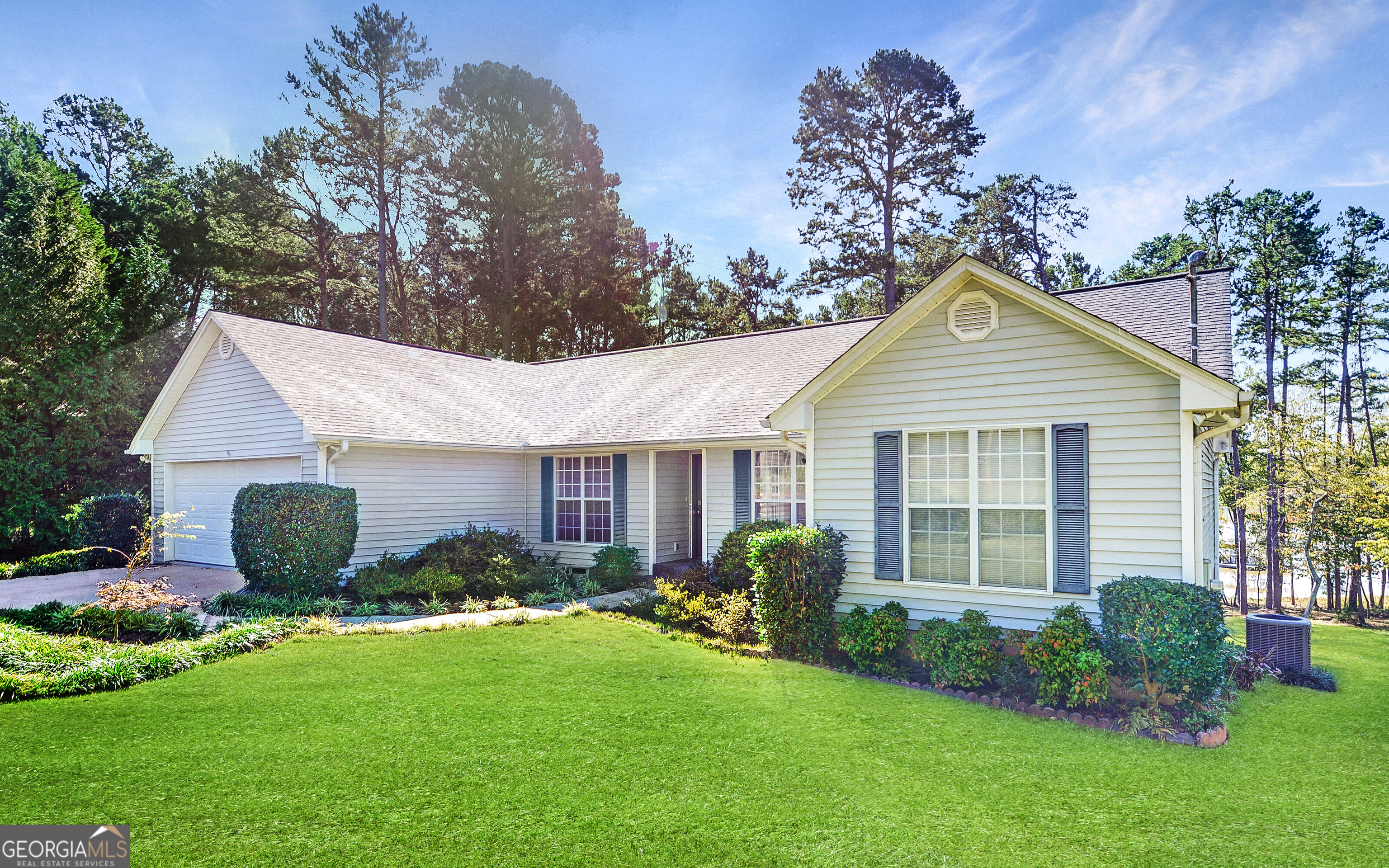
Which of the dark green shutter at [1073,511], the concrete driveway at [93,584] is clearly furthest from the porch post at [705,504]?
the concrete driveway at [93,584]

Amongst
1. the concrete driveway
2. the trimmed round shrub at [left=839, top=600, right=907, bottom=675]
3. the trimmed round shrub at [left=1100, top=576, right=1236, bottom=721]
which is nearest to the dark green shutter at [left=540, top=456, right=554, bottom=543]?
the concrete driveway

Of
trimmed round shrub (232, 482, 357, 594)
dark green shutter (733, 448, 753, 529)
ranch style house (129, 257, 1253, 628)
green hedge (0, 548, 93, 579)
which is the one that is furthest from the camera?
green hedge (0, 548, 93, 579)

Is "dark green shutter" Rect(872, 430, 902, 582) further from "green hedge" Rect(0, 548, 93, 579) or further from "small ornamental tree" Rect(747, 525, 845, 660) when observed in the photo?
"green hedge" Rect(0, 548, 93, 579)

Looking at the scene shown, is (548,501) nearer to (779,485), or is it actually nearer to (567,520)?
(567,520)

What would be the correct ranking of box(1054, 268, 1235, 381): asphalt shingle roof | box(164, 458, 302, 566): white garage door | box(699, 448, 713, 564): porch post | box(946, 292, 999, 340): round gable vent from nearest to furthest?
1. box(946, 292, 999, 340): round gable vent
2. box(1054, 268, 1235, 381): asphalt shingle roof
3. box(699, 448, 713, 564): porch post
4. box(164, 458, 302, 566): white garage door

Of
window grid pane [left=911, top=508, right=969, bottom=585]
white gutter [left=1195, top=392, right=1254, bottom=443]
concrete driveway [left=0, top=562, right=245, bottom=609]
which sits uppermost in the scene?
white gutter [left=1195, top=392, right=1254, bottom=443]

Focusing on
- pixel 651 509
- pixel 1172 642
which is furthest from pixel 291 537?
pixel 1172 642

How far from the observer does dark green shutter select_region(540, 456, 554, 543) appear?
15133 mm

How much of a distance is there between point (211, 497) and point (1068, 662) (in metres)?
15.6

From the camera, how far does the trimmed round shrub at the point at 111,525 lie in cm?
1540

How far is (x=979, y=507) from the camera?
791cm

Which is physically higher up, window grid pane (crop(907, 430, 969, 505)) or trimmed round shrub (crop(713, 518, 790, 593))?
window grid pane (crop(907, 430, 969, 505))

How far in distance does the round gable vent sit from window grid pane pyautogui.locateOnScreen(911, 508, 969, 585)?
197cm

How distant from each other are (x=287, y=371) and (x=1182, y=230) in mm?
25029
